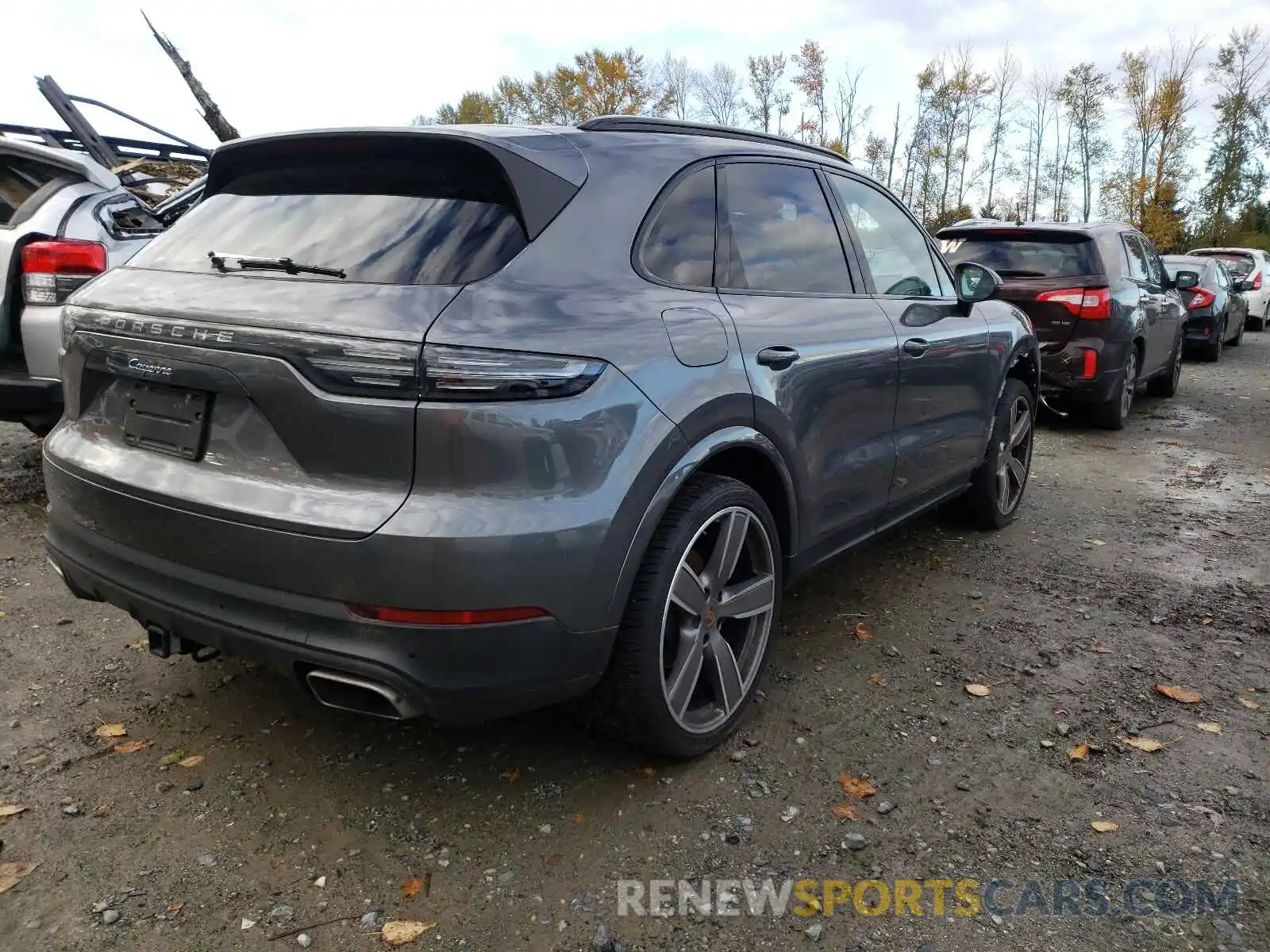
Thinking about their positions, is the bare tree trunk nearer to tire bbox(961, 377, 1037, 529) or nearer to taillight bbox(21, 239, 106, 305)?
taillight bbox(21, 239, 106, 305)

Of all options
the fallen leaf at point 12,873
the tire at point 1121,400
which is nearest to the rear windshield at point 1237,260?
the tire at point 1121,400

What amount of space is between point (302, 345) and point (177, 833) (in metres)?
1.33

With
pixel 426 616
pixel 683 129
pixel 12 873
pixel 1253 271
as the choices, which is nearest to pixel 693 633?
pixel 426 616

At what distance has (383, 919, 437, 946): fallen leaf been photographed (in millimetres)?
2088

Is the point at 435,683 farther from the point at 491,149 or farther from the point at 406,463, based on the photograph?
the point at 491,149

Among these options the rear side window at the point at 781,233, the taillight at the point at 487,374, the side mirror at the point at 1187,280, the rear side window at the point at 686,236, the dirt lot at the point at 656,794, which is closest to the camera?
the taillight at the point at 487,374

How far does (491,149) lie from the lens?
2322 mm

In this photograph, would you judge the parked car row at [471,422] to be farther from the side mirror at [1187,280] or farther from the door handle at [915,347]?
the side mirror at [1187,280]

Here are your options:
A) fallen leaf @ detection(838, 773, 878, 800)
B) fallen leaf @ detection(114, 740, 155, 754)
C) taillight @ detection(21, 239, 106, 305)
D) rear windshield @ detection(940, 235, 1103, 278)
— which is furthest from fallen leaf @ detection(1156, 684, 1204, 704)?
taillight @ detection(21, 239, 106, 305)

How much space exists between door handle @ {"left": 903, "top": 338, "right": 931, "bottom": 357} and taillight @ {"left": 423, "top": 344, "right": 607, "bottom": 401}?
2.00 meters

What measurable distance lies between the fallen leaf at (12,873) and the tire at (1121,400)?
8.26 metres

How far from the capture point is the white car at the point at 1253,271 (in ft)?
63.7

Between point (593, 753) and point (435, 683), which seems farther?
point (593, 753)

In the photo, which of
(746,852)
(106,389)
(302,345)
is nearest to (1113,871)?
(746,852)
